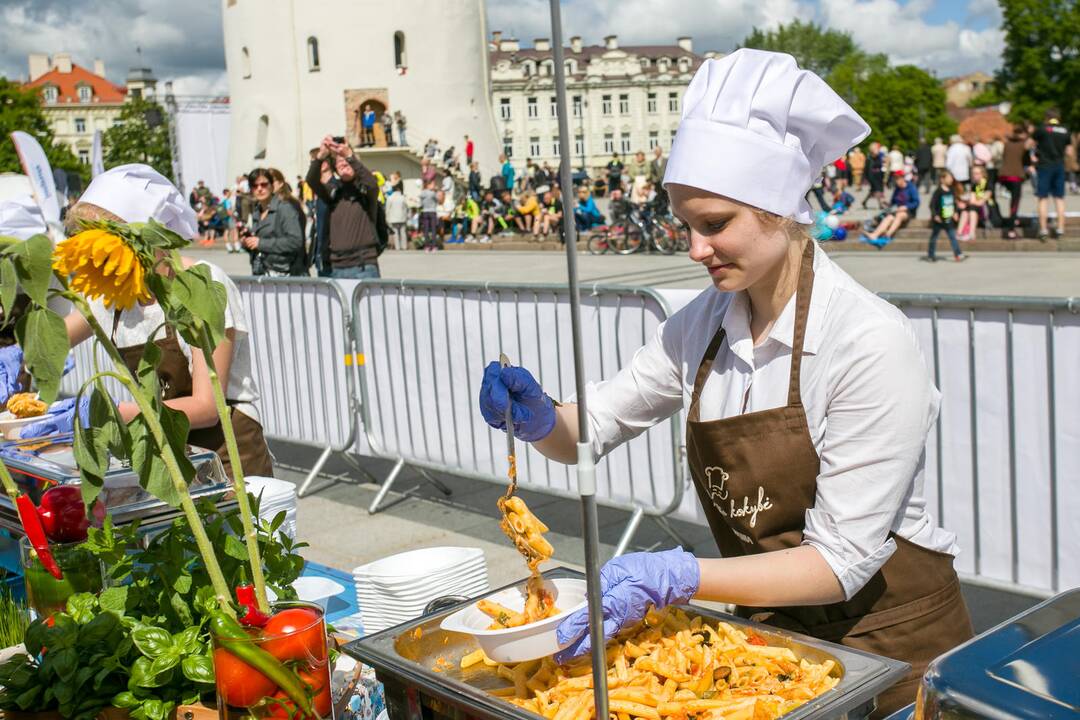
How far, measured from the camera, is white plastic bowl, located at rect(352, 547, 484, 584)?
281 cm

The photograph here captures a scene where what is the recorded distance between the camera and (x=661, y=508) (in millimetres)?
4855

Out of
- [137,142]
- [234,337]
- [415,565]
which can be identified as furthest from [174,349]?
[137,142]

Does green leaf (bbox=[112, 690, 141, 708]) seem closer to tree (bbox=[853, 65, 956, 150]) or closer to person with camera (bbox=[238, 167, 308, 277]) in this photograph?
person with camera (bbox=[238, 167, 308, 277])

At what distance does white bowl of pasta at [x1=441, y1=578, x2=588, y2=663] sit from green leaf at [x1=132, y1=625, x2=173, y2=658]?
42cm

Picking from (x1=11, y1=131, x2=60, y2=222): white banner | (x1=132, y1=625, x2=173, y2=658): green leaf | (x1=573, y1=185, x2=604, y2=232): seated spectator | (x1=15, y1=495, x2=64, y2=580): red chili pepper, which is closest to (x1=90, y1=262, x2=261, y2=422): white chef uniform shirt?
(x1=15, y1=495, x2=64, y2=580): red chili pepper

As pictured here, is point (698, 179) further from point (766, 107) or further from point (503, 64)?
point (503, 64)

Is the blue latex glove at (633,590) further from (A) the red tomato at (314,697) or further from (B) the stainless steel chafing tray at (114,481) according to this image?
(B) the stainless steel chafing tray at (114,481)

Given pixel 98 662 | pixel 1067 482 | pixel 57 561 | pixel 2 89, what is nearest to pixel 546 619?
pixel 98 662

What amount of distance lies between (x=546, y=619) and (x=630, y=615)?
13 cm

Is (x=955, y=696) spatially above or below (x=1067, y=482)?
above

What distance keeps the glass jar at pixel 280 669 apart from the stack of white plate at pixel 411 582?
106cm

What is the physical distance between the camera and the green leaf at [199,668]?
168 centimetres

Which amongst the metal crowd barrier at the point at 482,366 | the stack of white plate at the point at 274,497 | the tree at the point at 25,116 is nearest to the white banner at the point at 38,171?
the metal crowd barrier at the point at 482,366

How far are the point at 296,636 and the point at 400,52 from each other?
157 feet
